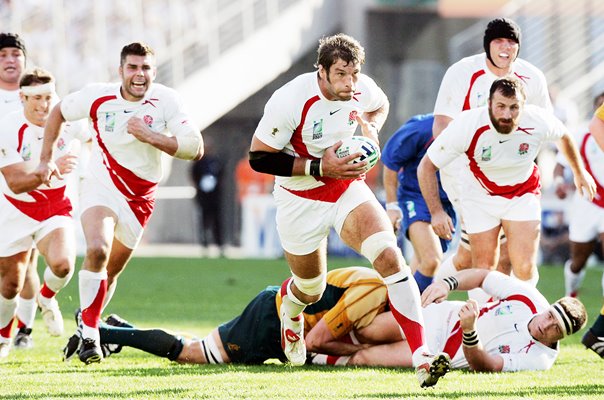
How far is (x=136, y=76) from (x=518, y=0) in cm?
1886

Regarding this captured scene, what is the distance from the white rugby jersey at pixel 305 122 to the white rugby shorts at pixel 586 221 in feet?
17.0

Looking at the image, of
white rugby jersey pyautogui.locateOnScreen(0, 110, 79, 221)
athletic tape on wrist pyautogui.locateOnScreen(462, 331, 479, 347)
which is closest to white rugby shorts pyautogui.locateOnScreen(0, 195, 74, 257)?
white rugby jersey pyautogui.locateOnScreen(0, 110, 79, 221)

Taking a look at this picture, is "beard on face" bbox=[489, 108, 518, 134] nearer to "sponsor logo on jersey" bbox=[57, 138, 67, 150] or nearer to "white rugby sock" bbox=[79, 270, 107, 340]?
"white rugby sock" bbox=[79, 270, 107, 340]

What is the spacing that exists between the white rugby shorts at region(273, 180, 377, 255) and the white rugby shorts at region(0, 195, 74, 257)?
234 cm

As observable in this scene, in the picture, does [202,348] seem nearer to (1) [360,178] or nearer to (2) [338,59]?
(1) [360,178]

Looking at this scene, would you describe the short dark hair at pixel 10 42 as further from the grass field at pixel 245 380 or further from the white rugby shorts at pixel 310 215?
the white rugby shorts at pixel 310 215

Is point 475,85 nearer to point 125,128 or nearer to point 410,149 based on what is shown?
point 410,149

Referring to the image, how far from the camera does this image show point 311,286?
7742 millimetres

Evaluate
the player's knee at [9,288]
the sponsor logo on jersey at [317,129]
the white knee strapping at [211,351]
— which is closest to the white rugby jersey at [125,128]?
the player's knee at [9,288]

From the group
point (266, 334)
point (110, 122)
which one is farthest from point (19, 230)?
point (266, 334)

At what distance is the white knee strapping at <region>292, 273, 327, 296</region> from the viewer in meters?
7.73

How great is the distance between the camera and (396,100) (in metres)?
28.5

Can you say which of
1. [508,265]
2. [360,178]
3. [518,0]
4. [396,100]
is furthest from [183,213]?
[360,178]

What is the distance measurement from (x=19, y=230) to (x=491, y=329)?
12.5ft
